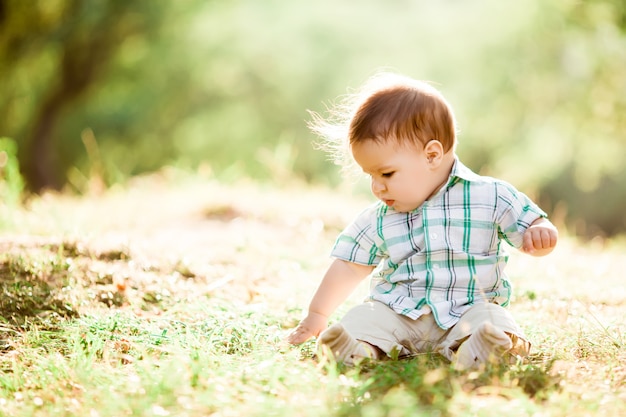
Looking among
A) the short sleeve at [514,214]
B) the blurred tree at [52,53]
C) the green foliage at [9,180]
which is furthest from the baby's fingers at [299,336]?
the blurred tree at [52,53]

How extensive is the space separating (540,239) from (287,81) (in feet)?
53.8

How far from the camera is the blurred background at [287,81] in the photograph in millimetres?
12312

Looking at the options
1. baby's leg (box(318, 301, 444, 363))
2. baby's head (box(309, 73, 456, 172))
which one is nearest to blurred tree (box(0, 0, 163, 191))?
baby's head (box(309, 73, 456, 172))

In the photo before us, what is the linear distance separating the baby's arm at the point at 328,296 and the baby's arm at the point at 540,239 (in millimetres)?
582

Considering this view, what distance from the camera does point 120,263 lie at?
3547mm

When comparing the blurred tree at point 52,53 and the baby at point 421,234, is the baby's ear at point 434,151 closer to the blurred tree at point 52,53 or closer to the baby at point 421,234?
the baby at point 421,234

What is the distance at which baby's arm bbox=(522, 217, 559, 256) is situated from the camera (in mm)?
2357

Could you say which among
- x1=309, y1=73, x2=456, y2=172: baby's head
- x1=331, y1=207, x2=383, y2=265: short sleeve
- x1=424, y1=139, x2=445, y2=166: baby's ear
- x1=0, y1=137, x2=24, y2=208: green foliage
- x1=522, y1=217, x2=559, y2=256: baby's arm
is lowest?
x1=0, y1=137, x2=24, y2=208: green foliage

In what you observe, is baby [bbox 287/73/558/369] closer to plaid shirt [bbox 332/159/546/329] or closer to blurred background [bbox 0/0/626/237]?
plaid shirt [bbox 332/159/546/329]

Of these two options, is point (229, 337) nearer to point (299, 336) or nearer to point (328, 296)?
point (299, 336)

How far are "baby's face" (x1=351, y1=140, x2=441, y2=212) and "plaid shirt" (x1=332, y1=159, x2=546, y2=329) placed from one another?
7 cm

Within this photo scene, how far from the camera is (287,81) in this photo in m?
18.3

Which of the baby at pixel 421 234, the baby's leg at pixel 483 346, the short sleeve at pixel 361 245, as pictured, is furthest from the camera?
the short sleeve at pixel 361 245

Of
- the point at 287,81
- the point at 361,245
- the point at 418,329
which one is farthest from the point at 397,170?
the point at 287,81
